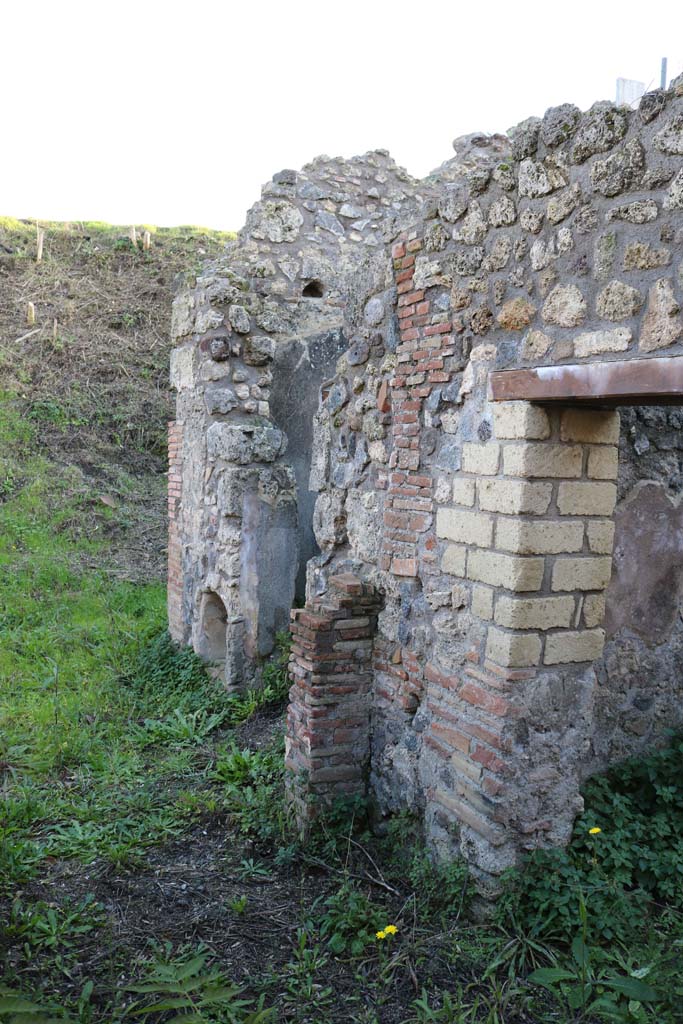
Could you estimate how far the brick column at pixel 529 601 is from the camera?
3.31 meters

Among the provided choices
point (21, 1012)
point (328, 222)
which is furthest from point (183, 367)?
point (21, 1012)

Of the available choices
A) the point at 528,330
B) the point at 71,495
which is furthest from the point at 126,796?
the point at 71,495

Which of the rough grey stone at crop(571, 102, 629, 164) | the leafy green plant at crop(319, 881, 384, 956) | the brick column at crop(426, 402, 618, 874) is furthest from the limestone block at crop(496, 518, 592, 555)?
the leafy green plant at crop(319, 881, 384, 956)

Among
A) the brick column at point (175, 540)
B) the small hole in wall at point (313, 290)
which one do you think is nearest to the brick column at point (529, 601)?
the brick column at point (175, 540)

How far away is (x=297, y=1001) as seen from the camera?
3064 millimetres

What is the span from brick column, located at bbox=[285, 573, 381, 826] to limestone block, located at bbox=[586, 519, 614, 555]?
1.32 metres

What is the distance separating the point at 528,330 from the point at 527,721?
1.70 metres

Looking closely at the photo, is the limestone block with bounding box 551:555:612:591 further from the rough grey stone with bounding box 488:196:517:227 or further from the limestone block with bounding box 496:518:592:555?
the rough grey stone with bounding box 488:196:517:227

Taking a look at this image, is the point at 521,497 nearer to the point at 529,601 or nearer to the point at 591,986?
the point at 529,601

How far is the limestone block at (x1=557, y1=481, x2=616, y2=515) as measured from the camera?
3342 millimetres

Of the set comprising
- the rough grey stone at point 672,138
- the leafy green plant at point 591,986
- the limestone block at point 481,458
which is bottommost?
the leafy green plant at point 591,986

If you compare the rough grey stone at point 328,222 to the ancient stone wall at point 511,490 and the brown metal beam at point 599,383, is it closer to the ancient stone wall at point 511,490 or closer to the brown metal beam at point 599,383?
the ancient stone wall at point 511,490

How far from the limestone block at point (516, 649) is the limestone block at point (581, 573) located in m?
0.25

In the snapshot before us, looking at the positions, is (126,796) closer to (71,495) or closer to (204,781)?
(204,781)
